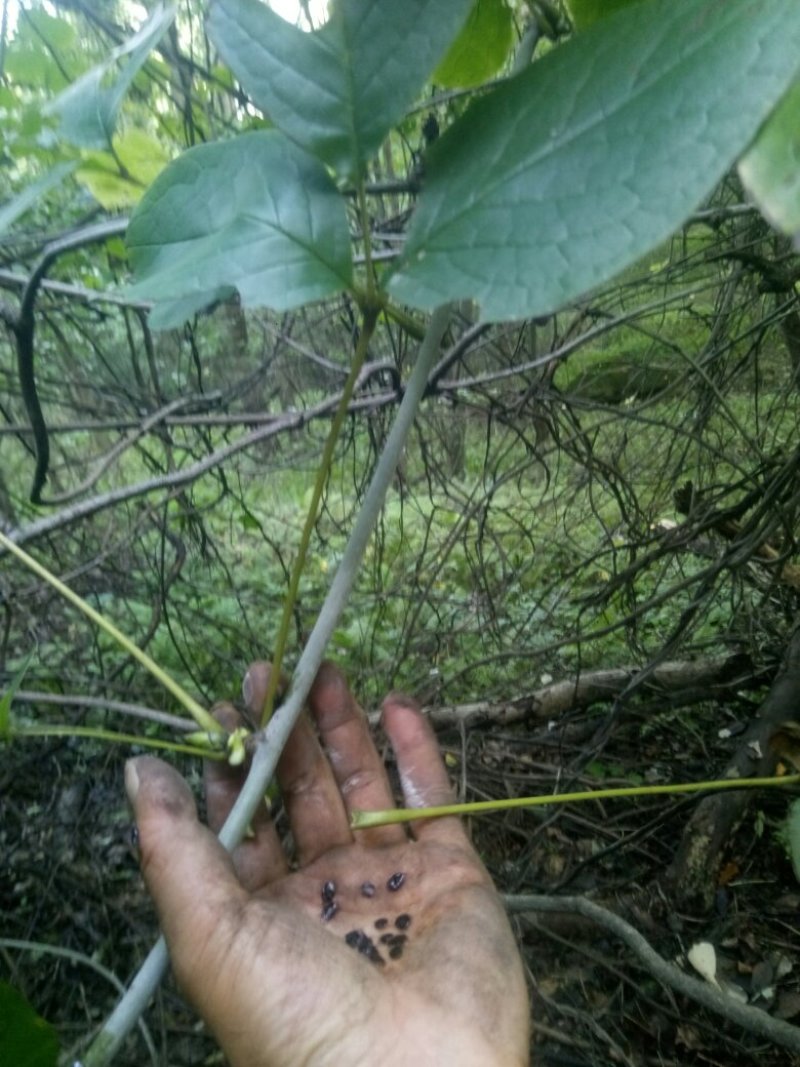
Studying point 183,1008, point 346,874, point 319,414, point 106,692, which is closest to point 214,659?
point 106,692

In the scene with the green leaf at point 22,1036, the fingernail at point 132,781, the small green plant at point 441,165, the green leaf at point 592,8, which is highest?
the green leaf at point 592,8

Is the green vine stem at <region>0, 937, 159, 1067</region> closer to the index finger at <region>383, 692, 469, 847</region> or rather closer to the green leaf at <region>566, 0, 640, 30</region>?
the index finger at <region>383, 692, 469, 847</region>

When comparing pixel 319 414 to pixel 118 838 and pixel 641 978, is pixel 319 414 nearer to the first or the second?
pixel 118 838

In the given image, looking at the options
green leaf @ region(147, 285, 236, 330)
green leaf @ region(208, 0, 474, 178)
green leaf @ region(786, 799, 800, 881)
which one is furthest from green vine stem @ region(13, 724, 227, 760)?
green leaf @ region(786, 799, 800, 881)

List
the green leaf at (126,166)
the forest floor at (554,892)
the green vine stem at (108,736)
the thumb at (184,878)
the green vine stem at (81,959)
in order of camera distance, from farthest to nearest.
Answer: the forest floor at (554,892), the green vine stem at (81,959), the green leaf at (126,166), the thumb at (184,878), the green vine stem at (108,736)

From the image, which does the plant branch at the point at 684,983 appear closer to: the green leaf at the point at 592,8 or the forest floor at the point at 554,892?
the forest floor at the point at 554,892

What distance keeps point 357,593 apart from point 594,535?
816 mm

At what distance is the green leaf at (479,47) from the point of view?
0.57 metres

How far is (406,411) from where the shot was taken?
1.74ft

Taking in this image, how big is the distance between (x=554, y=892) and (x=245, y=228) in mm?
1409

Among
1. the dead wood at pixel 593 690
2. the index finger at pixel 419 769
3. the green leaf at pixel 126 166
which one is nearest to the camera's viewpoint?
the green leaf at pixel 126 166

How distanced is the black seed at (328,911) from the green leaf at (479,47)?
0.86 meters

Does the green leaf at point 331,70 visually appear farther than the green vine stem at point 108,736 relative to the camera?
No

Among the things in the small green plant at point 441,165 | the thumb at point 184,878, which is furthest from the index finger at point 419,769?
the small green plant at point 441,165
